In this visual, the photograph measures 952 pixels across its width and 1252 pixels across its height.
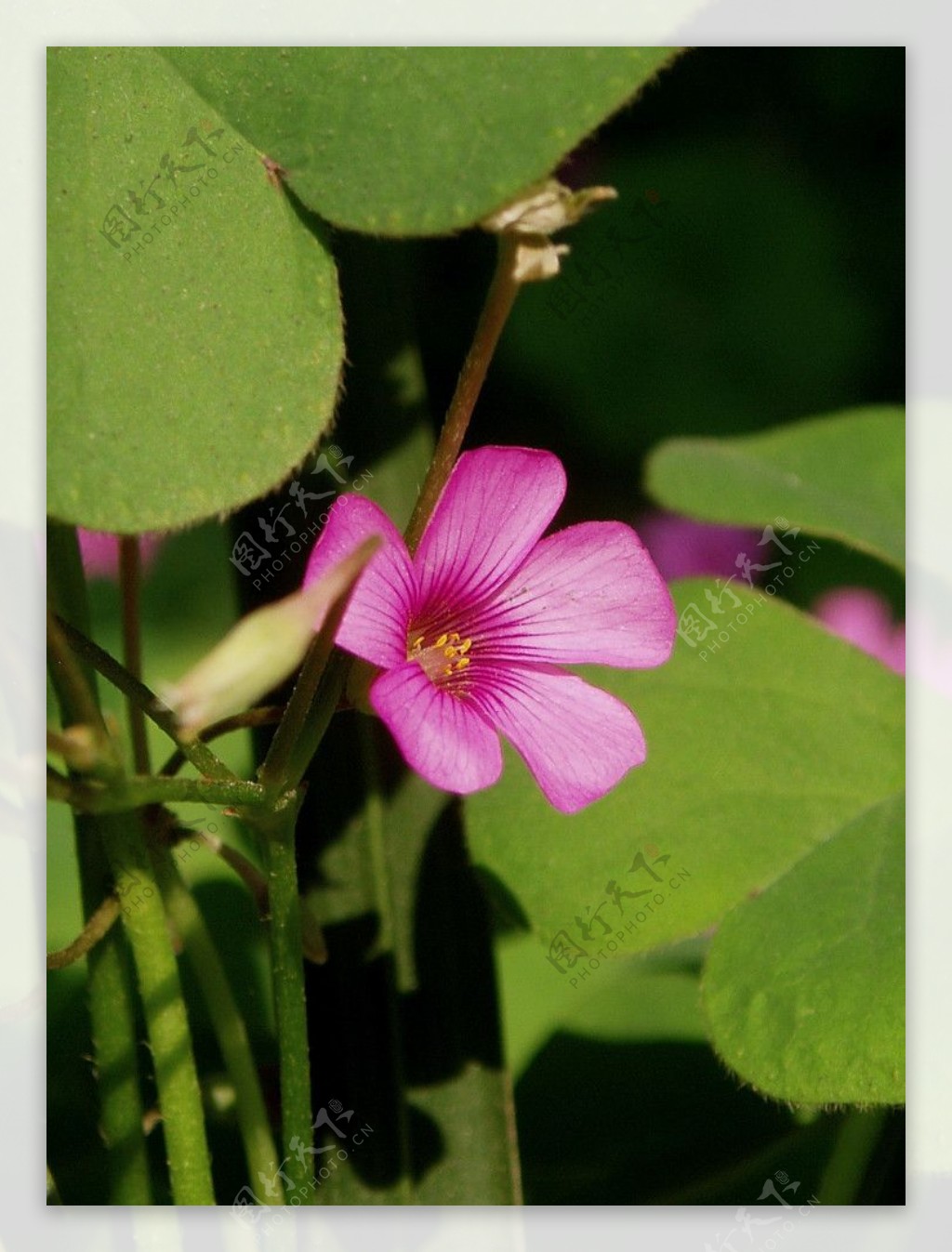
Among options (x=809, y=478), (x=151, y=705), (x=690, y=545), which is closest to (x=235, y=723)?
(x=151, y=705)

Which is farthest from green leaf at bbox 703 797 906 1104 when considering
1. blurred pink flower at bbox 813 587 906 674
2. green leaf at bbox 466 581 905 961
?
blurred pink flower at bbox 813 587 906 674

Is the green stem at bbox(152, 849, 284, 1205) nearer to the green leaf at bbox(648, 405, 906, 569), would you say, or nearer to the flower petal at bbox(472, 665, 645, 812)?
the flower petal at bbox(472, 665, 645, 812)

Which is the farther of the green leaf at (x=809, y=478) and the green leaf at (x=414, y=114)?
the green leaf at (x=809, y=478)

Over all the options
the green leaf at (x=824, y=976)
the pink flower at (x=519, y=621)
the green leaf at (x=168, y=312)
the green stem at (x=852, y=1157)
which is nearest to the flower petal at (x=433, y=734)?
the pink flower at (x=519, y=621)

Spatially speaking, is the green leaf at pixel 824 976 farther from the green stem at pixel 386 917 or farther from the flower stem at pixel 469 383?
the flower stem at pixel 469 383

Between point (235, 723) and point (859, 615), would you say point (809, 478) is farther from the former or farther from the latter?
point (235, 723)

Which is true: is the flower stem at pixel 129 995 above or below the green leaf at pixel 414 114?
below

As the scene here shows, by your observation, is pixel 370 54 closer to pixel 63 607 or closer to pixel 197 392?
pixel 197 392

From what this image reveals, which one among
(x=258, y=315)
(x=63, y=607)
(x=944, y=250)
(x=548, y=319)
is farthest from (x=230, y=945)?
(x=944, y=250)
